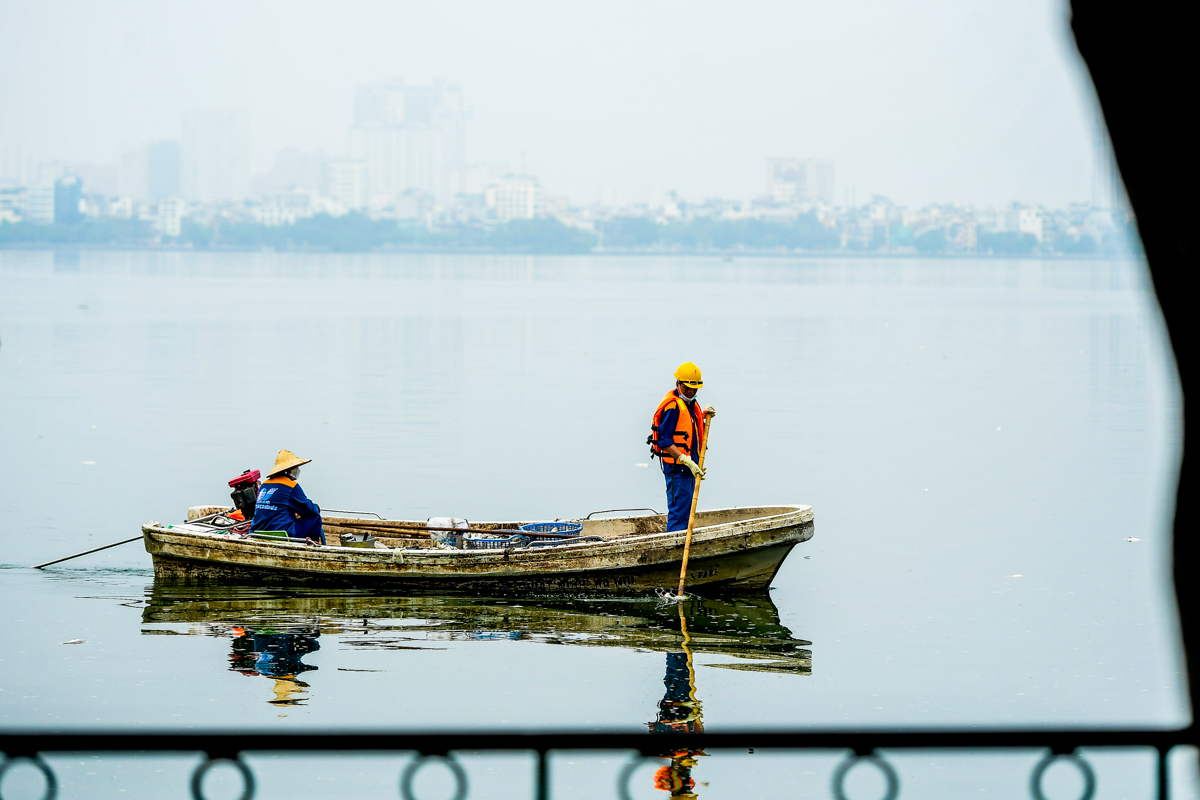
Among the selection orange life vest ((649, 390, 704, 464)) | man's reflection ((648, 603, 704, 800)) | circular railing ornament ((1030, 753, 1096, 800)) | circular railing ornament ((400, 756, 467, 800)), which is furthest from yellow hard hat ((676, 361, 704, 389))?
circular railing ornament ((400, 756, 467, 800))

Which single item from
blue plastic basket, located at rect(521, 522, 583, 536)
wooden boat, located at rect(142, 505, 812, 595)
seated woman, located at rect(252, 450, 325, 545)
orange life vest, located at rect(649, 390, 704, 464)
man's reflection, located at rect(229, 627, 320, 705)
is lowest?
man's reflection, located at rect(229, 627, 320, 705)

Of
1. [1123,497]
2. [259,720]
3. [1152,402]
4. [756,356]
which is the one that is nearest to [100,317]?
[756,356]

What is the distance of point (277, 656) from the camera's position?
1180cm

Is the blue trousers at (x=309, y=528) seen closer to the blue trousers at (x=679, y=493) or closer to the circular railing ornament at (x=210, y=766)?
the blue trousers at (x=679, y=493)

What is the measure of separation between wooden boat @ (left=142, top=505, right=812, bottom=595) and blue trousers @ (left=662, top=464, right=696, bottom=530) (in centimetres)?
31

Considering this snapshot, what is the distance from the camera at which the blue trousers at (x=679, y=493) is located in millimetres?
13570

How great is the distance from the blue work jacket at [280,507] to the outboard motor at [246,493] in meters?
0.36

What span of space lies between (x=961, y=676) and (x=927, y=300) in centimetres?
8232

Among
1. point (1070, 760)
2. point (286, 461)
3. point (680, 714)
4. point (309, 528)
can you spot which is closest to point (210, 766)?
point (1070, 760)

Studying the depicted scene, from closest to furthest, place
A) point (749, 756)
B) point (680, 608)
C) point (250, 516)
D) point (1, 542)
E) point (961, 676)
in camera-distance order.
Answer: point (749, 756)
point (961, 676)
point (680, 608)
point (250, 516)
point (1, 542)

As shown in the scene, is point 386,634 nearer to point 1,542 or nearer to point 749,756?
point 749,756

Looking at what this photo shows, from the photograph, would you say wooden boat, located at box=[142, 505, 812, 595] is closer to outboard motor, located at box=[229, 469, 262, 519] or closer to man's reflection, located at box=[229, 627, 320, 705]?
outboard motor, located at box=[229, 469, 262, 519]

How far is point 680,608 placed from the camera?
43.7 ft

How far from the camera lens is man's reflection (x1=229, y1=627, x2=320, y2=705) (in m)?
10.8
